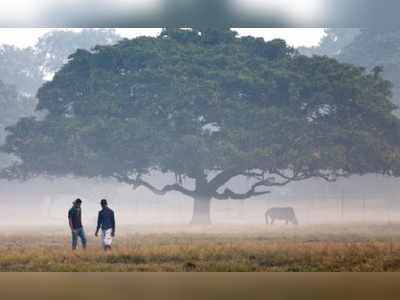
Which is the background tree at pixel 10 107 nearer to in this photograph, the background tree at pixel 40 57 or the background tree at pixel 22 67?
the background tree at pixel 40 57

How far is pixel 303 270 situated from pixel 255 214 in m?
33.6

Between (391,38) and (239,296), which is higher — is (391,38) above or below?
above

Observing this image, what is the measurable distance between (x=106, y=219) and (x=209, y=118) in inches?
719

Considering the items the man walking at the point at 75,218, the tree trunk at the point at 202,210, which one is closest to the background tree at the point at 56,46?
the tree trunk at the point at 202,210

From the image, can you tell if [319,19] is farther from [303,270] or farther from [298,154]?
[298,154]

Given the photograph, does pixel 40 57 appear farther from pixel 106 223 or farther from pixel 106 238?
pixel 106 223

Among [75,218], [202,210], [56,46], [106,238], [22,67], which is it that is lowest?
[106,238]

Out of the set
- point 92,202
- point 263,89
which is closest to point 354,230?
point 263,89

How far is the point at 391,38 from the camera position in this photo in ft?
166

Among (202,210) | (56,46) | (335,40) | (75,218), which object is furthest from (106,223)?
(56,46)

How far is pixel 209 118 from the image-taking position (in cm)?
3616

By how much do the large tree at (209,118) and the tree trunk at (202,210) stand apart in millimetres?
49

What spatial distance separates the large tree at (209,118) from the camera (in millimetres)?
34750

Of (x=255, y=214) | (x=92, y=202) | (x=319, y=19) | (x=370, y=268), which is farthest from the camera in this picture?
(x=92, y=202)
